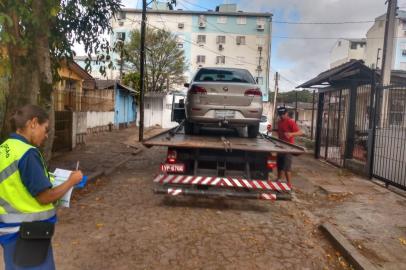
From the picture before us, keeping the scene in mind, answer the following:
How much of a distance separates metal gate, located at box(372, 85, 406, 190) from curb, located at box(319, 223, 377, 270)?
378 centimetres

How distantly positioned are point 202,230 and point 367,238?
245 cm

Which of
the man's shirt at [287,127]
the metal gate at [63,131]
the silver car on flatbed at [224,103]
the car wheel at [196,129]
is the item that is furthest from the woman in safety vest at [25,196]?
the metal gate at [63,131]

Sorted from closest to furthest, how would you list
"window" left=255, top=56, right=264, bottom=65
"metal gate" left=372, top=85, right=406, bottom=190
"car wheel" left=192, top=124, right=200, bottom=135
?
"car wheel" left=192, top=124, right=200, bottom=135 → "metal gate" left=372, top=85, right=406, bottom=190 → "window" left=255, top=56, right=264, bottom=65

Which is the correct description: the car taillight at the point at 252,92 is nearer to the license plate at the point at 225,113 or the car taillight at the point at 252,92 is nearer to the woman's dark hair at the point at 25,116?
the license plate at the point at 225,113

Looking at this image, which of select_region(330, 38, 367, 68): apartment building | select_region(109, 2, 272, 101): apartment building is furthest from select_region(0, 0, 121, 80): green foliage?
select_region(330, 38, 367, 68): apartment building

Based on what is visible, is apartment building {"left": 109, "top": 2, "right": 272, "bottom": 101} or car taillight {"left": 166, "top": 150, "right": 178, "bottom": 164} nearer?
car taillight {"left": 166, "top": 150, "right": 178, "bottom": 164}

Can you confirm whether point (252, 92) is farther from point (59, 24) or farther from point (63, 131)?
point (63, 131)

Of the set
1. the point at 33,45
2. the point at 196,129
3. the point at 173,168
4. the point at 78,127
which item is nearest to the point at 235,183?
the point at 173,168

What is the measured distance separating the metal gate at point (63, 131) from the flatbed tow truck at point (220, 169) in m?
6.37

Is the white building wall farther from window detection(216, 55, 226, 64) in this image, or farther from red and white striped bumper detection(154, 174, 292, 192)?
red and white striped bumper detection(154, 174, 292, 192)

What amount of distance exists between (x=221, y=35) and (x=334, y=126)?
45516mm

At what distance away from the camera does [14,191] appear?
227 cm

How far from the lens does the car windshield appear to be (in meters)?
8.52

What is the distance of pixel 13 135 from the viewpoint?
2.37 metres
